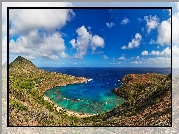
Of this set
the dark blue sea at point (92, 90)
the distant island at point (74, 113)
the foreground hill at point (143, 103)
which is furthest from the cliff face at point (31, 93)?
the foreground hill at point (143, 103)

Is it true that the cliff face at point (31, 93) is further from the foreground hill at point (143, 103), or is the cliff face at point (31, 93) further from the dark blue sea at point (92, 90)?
the foreground hill at point (143, 103)

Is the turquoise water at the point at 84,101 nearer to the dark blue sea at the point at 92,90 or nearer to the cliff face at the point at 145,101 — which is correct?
the dark blue sea at the point at 92,90

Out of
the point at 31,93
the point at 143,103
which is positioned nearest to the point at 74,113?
the point at 31,93

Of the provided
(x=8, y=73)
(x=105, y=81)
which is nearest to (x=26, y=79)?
(x=8, y=73)

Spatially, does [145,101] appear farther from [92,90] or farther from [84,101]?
[84,101]

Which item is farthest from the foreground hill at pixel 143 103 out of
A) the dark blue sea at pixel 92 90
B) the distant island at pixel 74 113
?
the dark blue sea at pixel 92 90

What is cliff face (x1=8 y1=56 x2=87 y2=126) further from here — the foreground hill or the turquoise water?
the foreground hill

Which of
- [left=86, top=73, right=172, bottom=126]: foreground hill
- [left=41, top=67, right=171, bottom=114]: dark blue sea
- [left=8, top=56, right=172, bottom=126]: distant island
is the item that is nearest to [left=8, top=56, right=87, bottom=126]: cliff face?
[left=8, top=56, right=172, bottom=126]: distant island
